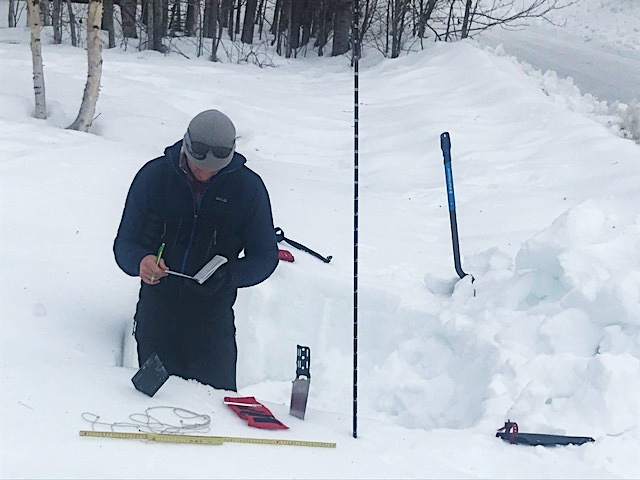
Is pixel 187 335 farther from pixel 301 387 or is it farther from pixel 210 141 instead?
pixel 210 141

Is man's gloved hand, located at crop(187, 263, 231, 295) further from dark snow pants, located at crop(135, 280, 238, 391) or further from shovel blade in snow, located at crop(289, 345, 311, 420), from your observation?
shovel blade in snow, located at crop(289, 345, 311, 420)

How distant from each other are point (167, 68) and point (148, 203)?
13653 millimetres

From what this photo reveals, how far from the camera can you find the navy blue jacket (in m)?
3.85

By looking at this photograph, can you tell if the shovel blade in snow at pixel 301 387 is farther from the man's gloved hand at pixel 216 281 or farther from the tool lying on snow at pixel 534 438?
the tool lying on snow at pixel 534 438

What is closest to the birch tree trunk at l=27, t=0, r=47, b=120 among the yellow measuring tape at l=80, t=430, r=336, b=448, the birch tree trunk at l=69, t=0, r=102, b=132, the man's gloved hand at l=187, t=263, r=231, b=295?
the birch tree trunk at l=69, t=0, r=102, b=132

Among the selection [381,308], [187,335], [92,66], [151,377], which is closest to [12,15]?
[92,66]

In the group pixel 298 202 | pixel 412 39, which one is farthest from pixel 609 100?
pixel 298 202

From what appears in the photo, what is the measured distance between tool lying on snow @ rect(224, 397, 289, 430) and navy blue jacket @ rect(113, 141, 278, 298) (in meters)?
0.52

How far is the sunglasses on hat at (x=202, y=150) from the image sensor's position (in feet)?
11.9

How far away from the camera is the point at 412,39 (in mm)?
21781

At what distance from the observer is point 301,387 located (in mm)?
3791

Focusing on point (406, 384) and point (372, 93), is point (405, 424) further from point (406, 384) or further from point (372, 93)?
point (372, 93)

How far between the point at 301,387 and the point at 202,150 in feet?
3.59


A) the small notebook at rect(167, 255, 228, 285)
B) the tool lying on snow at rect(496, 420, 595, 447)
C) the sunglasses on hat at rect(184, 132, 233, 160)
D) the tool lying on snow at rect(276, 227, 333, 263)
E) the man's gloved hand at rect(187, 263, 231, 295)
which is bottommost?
the tool lying on snow at rect(276, 227, 333, 263)
